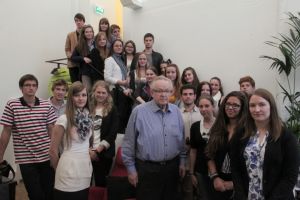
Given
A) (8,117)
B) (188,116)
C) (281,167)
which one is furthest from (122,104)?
(281,167)

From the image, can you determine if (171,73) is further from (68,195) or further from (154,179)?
(68,195)

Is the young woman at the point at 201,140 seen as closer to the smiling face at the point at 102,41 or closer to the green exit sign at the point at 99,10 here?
the smiling face at the point at 102,41

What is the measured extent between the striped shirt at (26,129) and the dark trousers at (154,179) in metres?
1.00

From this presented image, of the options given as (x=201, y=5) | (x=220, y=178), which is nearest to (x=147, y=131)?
(x=220, y=178)

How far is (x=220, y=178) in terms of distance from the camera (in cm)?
267

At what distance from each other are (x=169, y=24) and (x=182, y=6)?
1.32 ft

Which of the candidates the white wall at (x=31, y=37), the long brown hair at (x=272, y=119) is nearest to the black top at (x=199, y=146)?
the long brown hair at (x=272, y=119)

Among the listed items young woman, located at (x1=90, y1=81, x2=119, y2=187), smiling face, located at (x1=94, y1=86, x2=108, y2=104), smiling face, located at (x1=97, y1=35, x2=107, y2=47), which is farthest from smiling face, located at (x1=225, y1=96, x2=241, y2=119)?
smiling face, located at (x1=97, y1=35, x2=107, y2=47)

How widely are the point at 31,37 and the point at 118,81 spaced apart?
88.3 inches

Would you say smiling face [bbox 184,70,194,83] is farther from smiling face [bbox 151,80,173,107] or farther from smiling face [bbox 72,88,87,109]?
smiling face [bbox 72,88,87,109]

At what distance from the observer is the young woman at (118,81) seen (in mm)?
4852

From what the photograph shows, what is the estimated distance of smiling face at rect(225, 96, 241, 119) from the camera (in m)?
2.62

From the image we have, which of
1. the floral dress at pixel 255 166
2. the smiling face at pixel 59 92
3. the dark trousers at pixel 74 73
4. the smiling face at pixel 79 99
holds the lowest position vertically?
the floral dress at pixel 255 166

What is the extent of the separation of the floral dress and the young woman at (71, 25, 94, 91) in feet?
11.3
